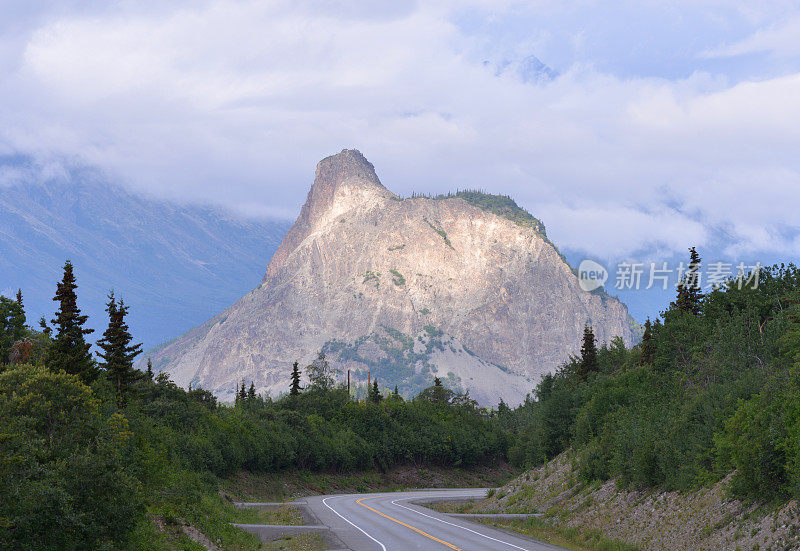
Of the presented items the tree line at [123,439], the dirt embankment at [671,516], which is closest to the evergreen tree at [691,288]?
the dirt embankment at [671,516]

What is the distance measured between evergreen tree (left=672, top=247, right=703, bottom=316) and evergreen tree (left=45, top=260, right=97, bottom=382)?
54698mm

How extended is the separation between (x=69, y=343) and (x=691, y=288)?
6014cm

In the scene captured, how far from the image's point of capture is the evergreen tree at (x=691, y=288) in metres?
74.5

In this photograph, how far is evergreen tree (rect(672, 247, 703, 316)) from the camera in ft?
244

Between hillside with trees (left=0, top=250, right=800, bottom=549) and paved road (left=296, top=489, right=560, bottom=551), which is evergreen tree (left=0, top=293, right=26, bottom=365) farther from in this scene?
paved road (left=296, top=489, right=560, bottom=551)

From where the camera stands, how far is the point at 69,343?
47.7m

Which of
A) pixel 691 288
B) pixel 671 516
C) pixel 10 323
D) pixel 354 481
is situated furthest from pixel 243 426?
pixel 671 516

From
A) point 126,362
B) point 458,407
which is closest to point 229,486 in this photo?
point 126,362

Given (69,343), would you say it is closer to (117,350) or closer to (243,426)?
(117,350)

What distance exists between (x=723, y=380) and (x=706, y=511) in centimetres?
1311

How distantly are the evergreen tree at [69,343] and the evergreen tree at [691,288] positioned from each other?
54698 mm

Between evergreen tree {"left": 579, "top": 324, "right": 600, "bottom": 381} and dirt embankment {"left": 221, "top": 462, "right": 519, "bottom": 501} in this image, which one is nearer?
dirt embankment {"left": 221, "top": 462, "right": 519, "bottom": 501}

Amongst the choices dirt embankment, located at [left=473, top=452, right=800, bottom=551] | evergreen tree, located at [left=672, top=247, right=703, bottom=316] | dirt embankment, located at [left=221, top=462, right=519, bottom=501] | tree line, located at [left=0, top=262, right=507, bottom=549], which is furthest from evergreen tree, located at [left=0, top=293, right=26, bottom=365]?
evergreen tree, located at [left=672, top=247, right=703, bottom=316]

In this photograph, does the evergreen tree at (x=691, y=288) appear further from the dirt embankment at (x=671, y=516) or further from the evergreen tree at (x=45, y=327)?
the evergreen tree at (x=45, y=327)
